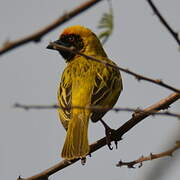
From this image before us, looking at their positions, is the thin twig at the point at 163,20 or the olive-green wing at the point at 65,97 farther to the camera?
the olive-green wing at the point at 65,97

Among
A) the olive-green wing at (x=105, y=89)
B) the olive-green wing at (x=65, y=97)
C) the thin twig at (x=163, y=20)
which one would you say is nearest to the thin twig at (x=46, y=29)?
the thin twig at (x=163, y=20)

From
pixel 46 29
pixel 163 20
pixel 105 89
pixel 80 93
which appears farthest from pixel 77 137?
pixel 46 29

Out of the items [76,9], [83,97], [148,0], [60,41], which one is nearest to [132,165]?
[148,0]

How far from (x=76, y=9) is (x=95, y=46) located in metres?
6.02

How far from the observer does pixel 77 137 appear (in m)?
5.18

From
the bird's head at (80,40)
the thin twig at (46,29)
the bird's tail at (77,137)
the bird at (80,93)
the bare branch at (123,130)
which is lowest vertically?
the thin twig at (46,29)

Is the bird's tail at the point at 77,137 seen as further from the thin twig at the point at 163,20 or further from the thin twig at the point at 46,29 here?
the thin twig at the point at 46,29

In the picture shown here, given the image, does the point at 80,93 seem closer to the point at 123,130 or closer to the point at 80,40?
the point at 123,130

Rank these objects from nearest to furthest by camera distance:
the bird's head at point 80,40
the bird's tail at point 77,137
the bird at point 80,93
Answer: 1. the bird's tail at point 77,137
2. the bird at point 80,93
3. the bird's head at point 80,40

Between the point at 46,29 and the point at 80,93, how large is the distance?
4.23 metres

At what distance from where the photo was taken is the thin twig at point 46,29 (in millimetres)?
1369

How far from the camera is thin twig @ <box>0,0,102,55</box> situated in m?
1.37

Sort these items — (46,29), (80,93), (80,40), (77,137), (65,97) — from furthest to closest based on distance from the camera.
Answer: (80,40), (65,97), (80,93), (77,137), (46,29)

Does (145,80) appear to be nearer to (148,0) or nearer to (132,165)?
(148,0)
